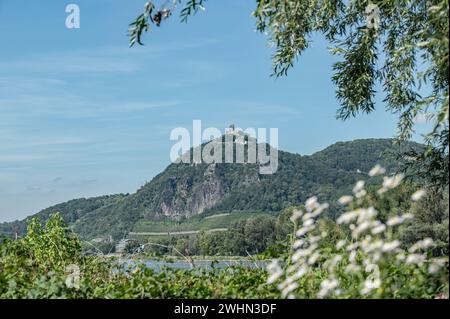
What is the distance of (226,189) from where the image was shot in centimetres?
14900

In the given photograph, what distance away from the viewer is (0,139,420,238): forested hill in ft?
317

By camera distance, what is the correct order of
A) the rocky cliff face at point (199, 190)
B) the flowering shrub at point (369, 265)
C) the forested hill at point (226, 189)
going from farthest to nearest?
the rocky cliff face at point (199, 190), the forested hill at point (226, 189), the flowering shrub at point (369, 265)

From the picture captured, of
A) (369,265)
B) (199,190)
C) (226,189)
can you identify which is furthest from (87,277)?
(226,189)

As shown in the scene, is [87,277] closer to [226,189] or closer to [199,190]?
[199,190]

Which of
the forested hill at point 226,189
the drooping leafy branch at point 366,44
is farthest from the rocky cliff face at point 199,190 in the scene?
the drooping leafy branch at point 366,44

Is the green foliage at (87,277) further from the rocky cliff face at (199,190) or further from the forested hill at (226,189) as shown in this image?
the rocky cliff face at (199,190)

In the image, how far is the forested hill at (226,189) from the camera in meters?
96.7

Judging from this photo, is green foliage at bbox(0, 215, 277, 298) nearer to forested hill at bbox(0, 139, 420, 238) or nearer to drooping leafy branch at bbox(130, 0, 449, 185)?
drooping leafy branch at bbox(130, 0, 449, 185)

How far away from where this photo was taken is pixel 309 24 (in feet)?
35.5

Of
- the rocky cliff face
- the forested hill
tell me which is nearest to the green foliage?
the forested hill
